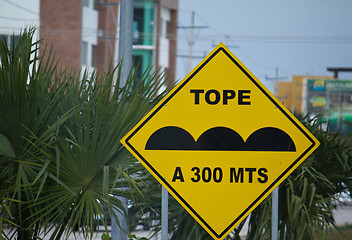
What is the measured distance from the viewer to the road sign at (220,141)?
4.61 metres

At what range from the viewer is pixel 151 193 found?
281 inches

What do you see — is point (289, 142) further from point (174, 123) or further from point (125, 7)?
point (125, 7)

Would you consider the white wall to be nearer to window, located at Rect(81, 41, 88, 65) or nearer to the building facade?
the building facade

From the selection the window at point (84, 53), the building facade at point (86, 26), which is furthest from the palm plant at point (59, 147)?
the window at point (84, 53)

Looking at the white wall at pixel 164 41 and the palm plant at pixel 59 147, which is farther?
the white wall at pixel 164 41

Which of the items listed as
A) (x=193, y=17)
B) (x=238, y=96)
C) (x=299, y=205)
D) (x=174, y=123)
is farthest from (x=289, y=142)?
(x=193, y=17)

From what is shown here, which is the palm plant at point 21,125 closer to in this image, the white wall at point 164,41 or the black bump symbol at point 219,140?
the black bump symbol at point 219,140

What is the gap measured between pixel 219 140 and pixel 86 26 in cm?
3430

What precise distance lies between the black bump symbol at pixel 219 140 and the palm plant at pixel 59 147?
106cm

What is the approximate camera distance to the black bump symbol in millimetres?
4668

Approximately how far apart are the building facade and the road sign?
23530 mm

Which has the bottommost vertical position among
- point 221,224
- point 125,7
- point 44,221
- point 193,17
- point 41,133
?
point 44,221

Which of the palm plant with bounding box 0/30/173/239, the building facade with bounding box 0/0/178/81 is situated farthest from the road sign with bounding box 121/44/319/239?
the building facade with bounding box 0/0/178/81

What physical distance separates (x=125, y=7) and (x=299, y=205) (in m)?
3.23
